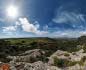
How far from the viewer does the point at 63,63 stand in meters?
61.8

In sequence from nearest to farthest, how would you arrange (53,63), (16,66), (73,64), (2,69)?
(2,69) → (16,66) → (73,64) → (53,63)

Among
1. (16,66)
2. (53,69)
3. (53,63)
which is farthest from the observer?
(53,63)

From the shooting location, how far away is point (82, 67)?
177 ft

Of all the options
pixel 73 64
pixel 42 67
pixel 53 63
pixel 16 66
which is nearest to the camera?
pixel 16 66

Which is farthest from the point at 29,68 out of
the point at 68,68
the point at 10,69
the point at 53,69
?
the point at 68,68

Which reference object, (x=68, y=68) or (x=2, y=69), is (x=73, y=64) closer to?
(x=68, y=68)

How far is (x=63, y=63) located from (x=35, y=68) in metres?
17.0

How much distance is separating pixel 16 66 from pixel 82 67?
57.9 feet

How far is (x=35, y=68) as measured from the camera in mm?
46688

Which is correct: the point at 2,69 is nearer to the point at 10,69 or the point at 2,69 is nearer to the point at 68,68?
the point at 10,69

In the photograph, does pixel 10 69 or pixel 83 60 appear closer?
pixel 10 69

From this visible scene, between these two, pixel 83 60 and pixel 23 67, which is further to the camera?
pixel 83 60

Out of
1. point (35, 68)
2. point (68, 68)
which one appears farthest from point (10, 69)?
point (68, 68)

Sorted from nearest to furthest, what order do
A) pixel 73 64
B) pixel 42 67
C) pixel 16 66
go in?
pixel 16 66, pixel 42 67, pixel 73 64
